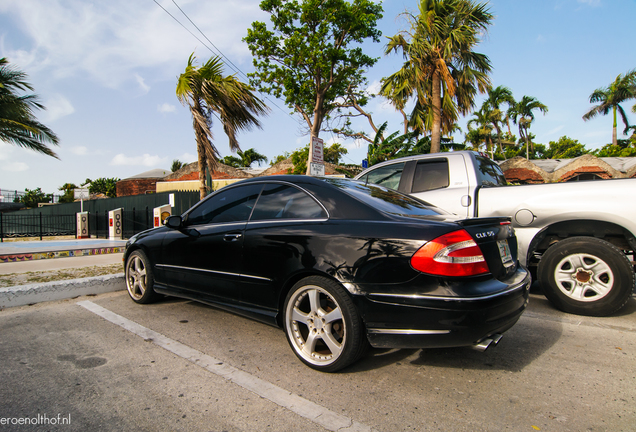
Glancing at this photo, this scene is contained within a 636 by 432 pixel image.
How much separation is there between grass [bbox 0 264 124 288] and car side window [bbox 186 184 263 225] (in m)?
2.70

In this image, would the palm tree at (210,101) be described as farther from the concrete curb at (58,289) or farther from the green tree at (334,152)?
the green tree at (334,152)

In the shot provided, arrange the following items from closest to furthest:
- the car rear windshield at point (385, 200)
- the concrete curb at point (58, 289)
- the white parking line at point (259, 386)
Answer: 1. the white parking line at point (259, 386)
2. the car rear windshield at point (385, 200)
3. the concrete curb at point (58, 289)

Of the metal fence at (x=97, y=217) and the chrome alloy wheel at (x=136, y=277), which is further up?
the metal fence at (x=97, y=217)

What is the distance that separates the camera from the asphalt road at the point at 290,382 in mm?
→ 2047

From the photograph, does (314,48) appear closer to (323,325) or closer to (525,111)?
(323,325)

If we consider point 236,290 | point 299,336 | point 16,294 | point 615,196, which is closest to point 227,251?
point 236,290

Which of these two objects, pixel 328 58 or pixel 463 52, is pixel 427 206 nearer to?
pixel 463 52

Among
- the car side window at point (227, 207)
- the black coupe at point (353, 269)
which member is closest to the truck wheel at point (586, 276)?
the black coupe at point (353, 269)

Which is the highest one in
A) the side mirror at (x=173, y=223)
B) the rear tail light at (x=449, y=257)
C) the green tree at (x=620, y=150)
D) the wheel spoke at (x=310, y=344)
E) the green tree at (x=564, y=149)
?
the green tree at (x=564, y=149)

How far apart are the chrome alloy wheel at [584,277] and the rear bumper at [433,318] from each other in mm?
1898

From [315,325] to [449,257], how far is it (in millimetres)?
1041

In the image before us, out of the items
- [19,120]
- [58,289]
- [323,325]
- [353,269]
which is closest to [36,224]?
[19,120]

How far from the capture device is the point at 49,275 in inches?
220

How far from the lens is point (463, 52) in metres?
16.6
